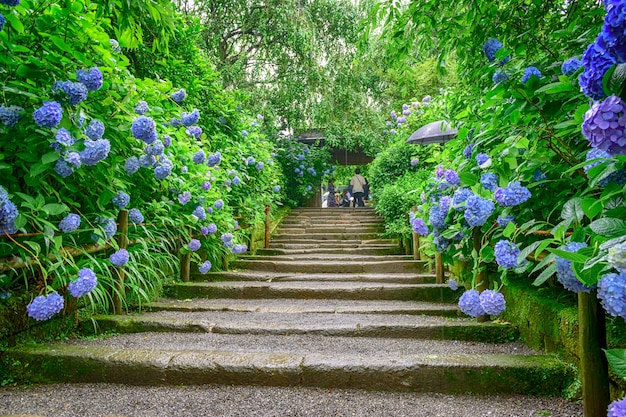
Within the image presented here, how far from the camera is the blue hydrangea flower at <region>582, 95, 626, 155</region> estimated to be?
0.71 meters

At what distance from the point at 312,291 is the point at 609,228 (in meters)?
3.50

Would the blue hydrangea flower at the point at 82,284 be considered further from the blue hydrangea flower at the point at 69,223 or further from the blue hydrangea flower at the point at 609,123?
the blue hydrangea flower at the point at 609,123

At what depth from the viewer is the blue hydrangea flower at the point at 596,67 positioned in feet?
2.36

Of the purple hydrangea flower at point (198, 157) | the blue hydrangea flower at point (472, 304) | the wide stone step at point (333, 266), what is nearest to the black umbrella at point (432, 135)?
the wide stone step at point (333, 266)

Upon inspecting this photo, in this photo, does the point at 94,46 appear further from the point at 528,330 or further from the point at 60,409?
the point at 528,330

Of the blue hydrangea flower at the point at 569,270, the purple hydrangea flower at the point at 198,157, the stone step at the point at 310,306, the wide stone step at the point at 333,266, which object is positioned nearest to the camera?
the blue hydrangea flower at the point at 569,270

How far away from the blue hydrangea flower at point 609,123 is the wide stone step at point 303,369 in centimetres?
166

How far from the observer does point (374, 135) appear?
27.9 feet

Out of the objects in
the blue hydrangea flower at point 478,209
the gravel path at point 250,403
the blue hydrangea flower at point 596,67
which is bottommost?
the gravel path at point 250,403

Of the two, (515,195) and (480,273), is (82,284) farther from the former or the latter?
(480,273)

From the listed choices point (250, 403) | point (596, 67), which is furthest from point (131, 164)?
point (596, 67)

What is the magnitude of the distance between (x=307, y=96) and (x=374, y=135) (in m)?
1.73

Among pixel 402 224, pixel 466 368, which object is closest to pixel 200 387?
pixel 466 368

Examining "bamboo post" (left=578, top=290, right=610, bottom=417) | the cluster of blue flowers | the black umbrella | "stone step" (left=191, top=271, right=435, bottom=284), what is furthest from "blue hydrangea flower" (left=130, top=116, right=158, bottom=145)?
the black umbrella
